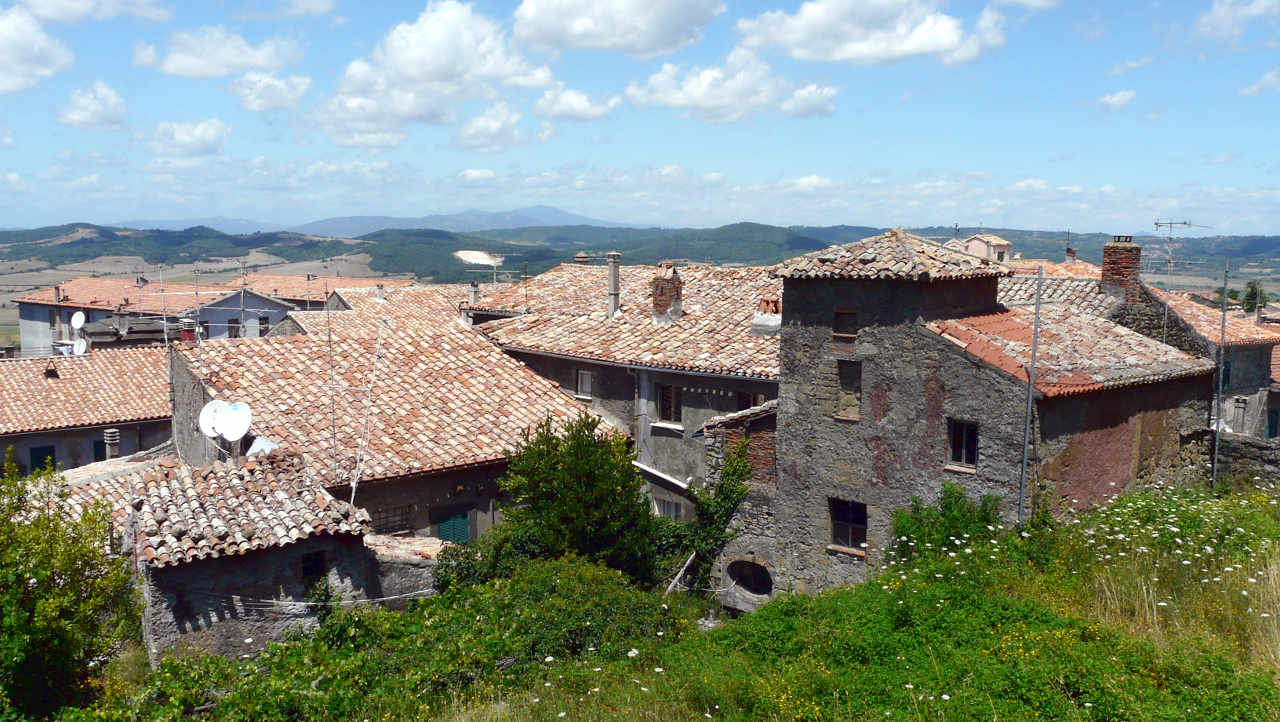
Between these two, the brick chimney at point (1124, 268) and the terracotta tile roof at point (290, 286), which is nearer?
the brick chimney at point (1124, 268)

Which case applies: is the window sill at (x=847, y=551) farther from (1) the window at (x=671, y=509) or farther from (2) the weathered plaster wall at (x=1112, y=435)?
(1) the window at (x=671, y=509)

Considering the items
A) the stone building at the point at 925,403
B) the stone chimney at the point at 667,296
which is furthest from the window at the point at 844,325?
the stone chimney at the point at 667,296

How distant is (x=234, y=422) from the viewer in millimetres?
17250

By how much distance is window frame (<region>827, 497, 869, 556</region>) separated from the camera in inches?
642

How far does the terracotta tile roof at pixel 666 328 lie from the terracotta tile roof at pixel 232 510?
878 cm

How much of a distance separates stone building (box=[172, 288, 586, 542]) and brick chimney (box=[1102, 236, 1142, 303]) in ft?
41.9

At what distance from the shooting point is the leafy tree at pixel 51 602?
34.0ft

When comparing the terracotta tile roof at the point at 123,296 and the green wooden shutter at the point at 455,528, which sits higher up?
the terracotta tile roof at the point at 123,296

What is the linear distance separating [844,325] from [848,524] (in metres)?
3.69

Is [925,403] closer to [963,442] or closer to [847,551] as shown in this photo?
[963,442]

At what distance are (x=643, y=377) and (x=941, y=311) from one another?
28.7ft

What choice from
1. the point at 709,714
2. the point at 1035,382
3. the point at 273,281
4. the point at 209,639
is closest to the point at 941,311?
the point at 1035,382

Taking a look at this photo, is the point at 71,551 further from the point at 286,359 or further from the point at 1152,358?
the point at 1152,358

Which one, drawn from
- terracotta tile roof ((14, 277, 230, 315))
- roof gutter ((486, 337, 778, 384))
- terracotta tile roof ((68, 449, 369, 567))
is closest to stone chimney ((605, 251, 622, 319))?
roof gutter ((486, 337, 778, 384))
